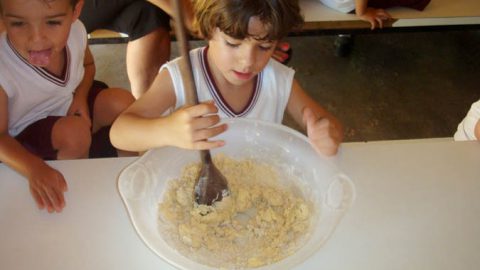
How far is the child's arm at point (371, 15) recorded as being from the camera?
169 cm

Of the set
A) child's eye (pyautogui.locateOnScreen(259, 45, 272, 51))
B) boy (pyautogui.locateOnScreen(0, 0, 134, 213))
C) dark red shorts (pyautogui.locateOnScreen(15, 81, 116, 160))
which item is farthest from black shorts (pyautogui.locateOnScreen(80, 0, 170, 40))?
child's eye (pyautogui.locateOnScreen(259, 45, 272, 51))

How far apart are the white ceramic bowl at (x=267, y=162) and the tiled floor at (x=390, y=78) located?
97 centimetres

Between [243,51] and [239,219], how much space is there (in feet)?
0.96

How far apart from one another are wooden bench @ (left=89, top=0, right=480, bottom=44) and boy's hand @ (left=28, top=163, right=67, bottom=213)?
1.18 m

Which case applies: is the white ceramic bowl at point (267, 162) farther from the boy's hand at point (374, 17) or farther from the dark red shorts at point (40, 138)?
the boy's hand at point (374, 17)

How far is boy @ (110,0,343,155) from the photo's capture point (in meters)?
0.70

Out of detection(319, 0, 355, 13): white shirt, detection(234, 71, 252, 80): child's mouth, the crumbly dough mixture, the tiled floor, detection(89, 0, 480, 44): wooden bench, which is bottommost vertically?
the tiled floor

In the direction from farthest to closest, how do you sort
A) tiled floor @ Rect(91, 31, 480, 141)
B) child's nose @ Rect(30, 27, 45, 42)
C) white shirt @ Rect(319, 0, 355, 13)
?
1. tiled floor @ Rect(91, 31, 480, 141)
2. white shirt @ Rect(319, 0, 355, 13)
3. child's nose @ Rect(30, 27, 45, 42)

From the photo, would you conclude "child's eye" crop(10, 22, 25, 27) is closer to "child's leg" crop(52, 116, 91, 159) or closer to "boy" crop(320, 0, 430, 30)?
"child's leg" crop(52, 116, 91, 159)

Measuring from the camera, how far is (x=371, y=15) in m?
1.70

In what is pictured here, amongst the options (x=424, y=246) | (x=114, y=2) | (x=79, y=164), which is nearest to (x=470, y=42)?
(x=114, y=2)

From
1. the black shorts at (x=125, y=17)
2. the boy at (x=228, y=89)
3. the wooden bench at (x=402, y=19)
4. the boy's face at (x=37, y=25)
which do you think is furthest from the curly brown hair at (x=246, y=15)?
the wooden bench at (x=402, y=19)

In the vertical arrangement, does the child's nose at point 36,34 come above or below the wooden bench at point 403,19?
above

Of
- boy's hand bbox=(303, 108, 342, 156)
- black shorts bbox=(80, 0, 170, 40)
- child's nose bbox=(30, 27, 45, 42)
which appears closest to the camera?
boy's hand bbox=(303, 108, 342, 156)
